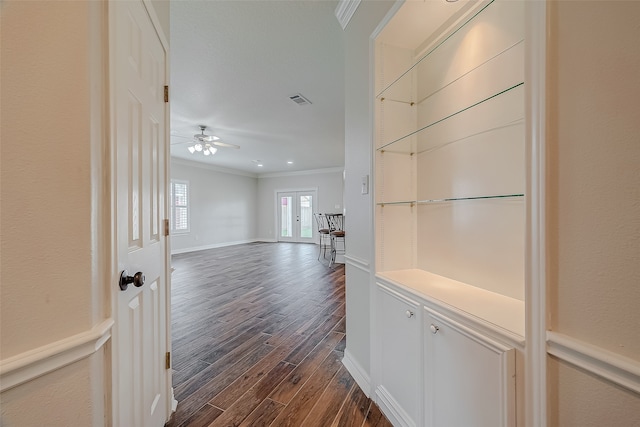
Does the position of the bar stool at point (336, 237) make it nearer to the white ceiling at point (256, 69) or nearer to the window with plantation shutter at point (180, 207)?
the white ceiling at point (256, 69)

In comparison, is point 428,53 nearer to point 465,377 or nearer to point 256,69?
point 465,377

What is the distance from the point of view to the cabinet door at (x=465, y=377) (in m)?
0.76

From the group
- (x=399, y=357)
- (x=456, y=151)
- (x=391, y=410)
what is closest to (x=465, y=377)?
(x=399, y=357)

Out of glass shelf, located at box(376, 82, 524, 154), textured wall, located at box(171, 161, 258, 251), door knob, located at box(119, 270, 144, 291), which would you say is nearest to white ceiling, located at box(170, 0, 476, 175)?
glass shelf, located at box(376, 82, 524, 154)

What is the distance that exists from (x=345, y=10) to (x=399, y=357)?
2248mm

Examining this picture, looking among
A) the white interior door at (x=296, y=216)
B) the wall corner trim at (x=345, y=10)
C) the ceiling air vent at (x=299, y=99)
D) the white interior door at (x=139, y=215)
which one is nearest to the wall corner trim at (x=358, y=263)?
the white interior door at (x=139, y=215)

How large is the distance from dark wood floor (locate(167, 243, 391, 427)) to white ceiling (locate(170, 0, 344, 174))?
2.62 meters

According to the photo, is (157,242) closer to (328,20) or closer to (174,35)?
(174,35)

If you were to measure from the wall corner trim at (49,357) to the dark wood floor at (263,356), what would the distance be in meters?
1.03

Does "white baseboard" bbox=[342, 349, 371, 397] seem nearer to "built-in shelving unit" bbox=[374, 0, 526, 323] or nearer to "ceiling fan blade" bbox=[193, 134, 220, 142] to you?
"built-in shelving unit" bbox=[374, 0, 526, 323]

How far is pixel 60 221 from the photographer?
606mm

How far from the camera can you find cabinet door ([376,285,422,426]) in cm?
115
